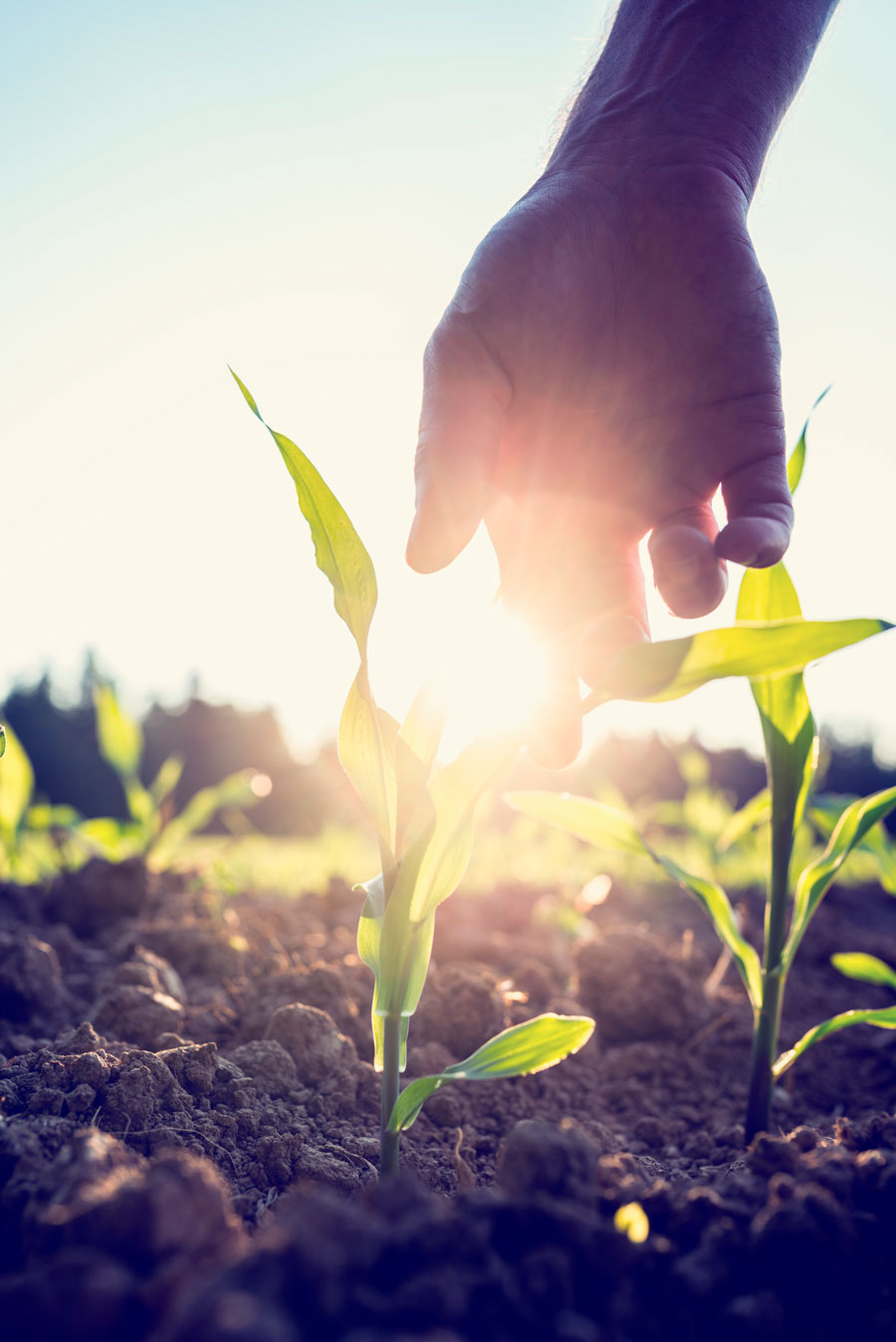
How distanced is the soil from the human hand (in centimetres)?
64

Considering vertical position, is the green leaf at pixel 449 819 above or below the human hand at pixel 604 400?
below

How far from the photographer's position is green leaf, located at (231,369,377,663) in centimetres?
98

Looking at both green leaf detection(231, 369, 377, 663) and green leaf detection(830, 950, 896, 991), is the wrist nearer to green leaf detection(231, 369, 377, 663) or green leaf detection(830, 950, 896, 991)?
green leaf detection(231, 369, 377, 663)

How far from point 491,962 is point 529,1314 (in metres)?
1.69

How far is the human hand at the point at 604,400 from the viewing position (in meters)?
1.31

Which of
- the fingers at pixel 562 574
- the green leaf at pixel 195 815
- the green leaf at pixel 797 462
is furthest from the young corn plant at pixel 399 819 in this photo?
the green leaf at pixel 195 815

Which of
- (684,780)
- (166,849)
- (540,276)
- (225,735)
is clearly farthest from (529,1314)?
(225,735)

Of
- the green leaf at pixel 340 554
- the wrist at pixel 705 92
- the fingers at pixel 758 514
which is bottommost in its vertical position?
the green leaf at pixel 340 554

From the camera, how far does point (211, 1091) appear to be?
109cm

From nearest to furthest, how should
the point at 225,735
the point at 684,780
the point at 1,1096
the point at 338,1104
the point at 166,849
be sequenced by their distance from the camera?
the point at 1,1096 → the point at 338,1104 → the point at 166,849 → the point at 684,780 → the point at 225,735

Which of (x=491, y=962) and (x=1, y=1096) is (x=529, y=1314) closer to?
(x=1, y=1096)

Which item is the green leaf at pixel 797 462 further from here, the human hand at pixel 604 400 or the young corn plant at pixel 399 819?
the young corn plant at pixel 399 819

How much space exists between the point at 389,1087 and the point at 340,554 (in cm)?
68

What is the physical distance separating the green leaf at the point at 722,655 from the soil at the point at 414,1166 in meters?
0.49
